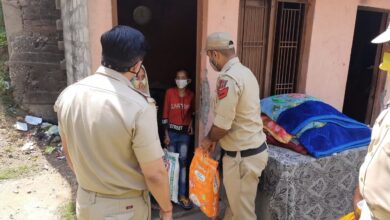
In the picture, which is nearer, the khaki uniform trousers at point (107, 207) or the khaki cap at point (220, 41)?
the khaki uniform trousers at point (107, 207)

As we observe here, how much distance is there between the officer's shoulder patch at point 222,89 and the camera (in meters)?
2.65

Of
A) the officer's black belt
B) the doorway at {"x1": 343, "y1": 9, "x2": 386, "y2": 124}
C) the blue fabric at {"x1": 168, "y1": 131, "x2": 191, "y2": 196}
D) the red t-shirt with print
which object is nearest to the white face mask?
the red t-shirt with print

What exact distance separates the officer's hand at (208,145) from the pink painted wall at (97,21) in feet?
4.17

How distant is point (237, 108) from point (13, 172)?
11.9 ft

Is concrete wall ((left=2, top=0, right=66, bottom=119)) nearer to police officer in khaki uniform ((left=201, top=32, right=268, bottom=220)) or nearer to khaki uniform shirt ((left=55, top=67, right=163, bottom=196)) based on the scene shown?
police officer in khaki uniform ((left=201, top=32, right=268, bottom=220))

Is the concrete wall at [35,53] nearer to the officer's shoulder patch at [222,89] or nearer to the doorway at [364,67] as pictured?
the officer's shoulder patch at [222,89]

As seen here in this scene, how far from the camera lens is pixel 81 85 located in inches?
67.6

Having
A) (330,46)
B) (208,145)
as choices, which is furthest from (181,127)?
(330,46)

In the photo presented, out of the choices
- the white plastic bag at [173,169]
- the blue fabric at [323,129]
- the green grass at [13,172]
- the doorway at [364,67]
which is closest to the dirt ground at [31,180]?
the green grass at [13,172]

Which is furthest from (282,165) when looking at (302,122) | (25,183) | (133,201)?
(25,183)

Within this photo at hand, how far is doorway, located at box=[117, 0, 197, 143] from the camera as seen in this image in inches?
233

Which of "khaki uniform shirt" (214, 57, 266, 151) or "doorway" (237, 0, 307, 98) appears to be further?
"doorway" (237, 0, 307, 98)

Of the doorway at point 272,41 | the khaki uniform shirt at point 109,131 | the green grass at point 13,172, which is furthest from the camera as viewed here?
the green grass at point 13,172

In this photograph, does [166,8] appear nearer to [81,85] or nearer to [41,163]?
[41,163]
